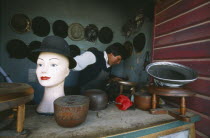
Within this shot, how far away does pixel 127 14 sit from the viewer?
555 cm

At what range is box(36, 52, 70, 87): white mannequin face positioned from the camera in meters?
1.44

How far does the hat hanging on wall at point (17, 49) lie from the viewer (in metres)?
4.20

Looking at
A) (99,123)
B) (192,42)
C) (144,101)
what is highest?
(192,42)

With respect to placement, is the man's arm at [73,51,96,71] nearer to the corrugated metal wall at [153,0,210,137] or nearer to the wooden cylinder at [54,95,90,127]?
the corrugated metal wall at [153,0,210,137]

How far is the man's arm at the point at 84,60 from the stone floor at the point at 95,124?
56.6 inches

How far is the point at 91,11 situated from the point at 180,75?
4.56m

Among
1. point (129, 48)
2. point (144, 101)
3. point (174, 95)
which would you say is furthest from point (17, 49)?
point (174, 95)

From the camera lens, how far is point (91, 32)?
5.23 metres

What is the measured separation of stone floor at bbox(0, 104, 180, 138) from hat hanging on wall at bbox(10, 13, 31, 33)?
3.53 meters

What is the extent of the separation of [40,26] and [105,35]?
236 cm

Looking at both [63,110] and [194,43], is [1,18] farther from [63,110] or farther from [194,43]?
[194,43]

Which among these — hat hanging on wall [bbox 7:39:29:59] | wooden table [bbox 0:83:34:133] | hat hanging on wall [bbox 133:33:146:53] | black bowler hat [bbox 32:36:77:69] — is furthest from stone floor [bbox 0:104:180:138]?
hat hanging on wall [bbox 7:39:29:59]

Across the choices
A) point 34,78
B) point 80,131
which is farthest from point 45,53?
point 34,78

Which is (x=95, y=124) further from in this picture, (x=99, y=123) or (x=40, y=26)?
(x=40, y=26)
